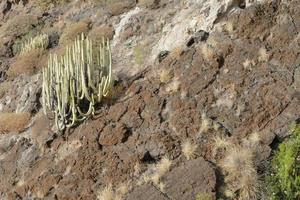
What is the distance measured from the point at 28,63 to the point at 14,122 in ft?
12.7

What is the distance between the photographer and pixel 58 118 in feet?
42.2

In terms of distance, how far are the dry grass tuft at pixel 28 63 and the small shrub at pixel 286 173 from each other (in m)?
9.97

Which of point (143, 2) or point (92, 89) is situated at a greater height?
point (92, 89)

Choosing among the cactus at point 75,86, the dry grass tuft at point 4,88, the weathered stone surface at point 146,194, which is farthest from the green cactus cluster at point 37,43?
the weathered stone surface at point 146,194

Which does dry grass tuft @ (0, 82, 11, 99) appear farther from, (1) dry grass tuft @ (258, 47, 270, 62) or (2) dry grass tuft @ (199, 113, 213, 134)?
(1) dry grass tuft @ (258, 47, 270, 62)

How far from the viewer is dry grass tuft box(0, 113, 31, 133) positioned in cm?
1391

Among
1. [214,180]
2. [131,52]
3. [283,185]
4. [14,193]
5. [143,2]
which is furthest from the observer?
[143,2]

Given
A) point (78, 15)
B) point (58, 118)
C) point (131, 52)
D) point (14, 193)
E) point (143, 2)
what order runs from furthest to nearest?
point (78, 15)
point (143, 2)
point (131, 52)
point (58, 118)
point (14, 193)

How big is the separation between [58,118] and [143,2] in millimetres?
6807

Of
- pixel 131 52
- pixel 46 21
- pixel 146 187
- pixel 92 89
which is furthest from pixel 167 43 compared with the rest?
pixel 46 21

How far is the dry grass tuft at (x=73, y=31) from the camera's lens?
713 inches

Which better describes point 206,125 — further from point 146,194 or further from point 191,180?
point 146,194

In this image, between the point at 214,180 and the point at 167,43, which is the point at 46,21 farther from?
the point at 214,180

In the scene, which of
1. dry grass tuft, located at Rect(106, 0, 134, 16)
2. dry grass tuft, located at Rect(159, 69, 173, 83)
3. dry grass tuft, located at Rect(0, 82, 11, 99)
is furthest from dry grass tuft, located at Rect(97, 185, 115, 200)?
dry grass tuft, located at Rect(106, 0, 134, 16)
